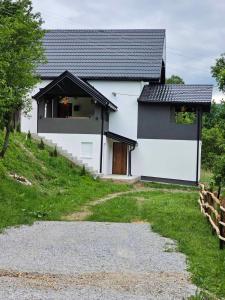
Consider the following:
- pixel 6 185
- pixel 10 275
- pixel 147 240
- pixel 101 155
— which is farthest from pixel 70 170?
pixel 10 275

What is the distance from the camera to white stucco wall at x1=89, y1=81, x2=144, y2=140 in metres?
33.2

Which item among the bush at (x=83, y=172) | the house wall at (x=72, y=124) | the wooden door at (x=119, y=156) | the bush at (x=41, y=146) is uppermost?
the house wall at (x=72, y=124)

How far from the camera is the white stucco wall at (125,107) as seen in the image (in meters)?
33.2

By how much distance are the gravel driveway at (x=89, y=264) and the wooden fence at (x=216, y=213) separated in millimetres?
1334

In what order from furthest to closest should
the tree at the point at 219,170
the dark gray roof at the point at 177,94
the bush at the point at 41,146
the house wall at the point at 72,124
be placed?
the dark gray roof at the point at 177,94
the house wall at the point at 72,124
the bush at the point at 41,146
the tree at the point at 219,170

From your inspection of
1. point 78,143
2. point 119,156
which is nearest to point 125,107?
point 119,156

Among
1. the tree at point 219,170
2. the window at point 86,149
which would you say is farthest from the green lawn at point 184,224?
the window at point 86,149

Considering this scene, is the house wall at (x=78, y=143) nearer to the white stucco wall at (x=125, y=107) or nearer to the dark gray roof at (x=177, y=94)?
the white stucco wall at (x=125, y=107)

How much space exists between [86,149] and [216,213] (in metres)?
18.3

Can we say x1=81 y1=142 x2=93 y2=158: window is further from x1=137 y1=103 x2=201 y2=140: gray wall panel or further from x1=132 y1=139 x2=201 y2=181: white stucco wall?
x1=137 y1=103 x2=201 y2=140: gray wall panel

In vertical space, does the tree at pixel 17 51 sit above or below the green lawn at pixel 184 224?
above

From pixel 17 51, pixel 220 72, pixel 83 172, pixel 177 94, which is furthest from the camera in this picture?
pixel 177 94

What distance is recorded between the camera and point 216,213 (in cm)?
1319

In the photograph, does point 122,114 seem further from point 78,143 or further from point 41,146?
→ point 41,146
